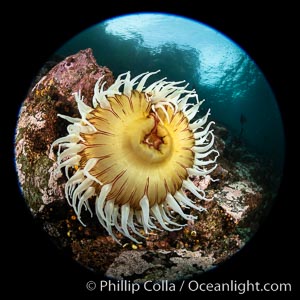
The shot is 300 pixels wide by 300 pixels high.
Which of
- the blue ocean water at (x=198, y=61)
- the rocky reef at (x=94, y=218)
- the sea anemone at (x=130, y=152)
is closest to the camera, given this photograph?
the sea anemone at (x=130, y=152)

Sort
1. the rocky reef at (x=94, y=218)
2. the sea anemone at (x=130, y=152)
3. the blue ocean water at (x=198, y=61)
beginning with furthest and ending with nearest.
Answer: the blue ocean water at (x=198, y=61) < the rocky reef at (x=94, y=218) < the sea anemone at (x=130, y=152)

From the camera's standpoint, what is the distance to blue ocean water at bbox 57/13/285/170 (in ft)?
14.9

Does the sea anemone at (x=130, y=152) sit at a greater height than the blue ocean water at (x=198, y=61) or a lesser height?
lesser

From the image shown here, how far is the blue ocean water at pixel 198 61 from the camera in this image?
4.54 m

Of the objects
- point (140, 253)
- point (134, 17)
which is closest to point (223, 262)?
point (140, 253)

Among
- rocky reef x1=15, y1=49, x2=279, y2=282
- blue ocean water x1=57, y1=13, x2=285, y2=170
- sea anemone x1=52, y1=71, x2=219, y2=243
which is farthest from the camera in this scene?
blue ocean water x1=57, y1=13, x2=285, y2=170

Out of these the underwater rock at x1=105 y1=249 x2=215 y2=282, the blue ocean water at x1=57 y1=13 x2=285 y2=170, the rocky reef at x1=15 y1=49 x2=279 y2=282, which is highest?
the blue ocean water at x1=57 y1=13 x2=285 y2=170

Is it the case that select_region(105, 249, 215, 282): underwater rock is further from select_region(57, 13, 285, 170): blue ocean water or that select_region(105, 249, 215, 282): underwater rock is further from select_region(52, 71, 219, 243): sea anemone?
select_region(57, 13, 285, 170): blue ocean water

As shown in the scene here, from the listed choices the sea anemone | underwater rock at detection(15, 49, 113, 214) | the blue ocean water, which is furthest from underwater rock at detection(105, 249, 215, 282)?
the blue ocean water

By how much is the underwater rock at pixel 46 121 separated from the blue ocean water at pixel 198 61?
191mm

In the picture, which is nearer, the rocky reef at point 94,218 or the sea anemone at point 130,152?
the sea anemone at point 130,152

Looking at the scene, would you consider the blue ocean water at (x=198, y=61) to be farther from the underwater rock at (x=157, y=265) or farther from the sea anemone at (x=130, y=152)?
the underwater rock at (x=157, y=265)

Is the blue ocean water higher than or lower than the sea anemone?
higher

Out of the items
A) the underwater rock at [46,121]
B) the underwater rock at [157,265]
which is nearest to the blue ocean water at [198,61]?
the underwater rock at [46,121]
